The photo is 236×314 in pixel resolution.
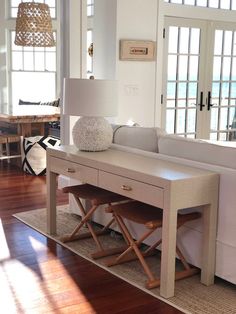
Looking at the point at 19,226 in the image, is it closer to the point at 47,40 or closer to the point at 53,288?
the point at 53,288

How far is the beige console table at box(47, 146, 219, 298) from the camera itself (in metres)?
3.01

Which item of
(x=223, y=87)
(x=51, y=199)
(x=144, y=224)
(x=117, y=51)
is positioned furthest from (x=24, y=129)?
(x=144, y=224)

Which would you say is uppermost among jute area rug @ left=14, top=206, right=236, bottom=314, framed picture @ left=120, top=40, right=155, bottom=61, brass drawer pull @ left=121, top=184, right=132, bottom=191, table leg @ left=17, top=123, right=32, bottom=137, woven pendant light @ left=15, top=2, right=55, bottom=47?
woven pendant light @ left=15, top=2, right=55, bottom=47

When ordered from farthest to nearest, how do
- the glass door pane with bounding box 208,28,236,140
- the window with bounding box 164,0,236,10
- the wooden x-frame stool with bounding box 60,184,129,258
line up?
the glass door pane with bounding box 208,28,236,140, the window with bounding box 164,0,236,10, the wooden x-frame stool with bounding box 60,184,129,258

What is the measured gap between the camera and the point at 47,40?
7242 millimetres

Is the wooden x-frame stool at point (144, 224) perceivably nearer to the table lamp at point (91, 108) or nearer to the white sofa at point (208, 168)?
the white sofa at point (208, 168)

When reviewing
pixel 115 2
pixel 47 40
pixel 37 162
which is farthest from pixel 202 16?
pixel 37 162

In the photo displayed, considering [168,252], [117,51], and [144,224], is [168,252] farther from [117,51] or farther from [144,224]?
[117,51]

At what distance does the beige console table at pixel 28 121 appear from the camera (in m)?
6.76

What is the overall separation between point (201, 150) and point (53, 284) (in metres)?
1.35

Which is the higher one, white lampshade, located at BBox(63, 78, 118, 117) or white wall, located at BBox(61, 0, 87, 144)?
white wall, located at BBox(61, 0, 87, 144)

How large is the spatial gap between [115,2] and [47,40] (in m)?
1.98

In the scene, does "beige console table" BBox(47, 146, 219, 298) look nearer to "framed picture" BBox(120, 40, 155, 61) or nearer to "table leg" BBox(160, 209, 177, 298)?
"table leg" BBox(160, 209, 177, 298)

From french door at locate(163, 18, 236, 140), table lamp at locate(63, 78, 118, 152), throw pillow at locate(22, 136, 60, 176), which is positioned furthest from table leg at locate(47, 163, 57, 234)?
french door at locate(163, 18, 236, 140)
